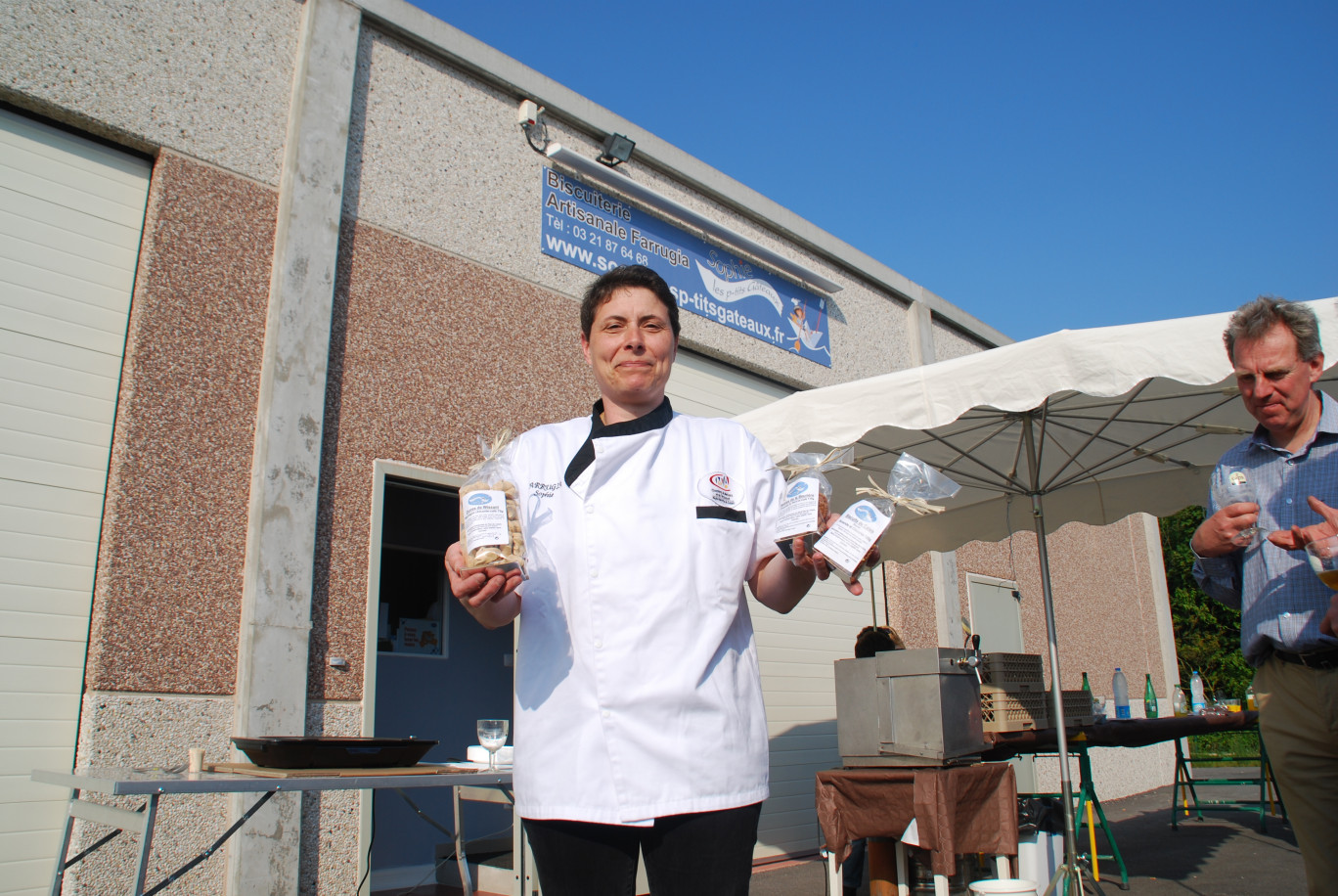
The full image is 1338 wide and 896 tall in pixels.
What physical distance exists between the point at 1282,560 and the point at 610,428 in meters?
2.12

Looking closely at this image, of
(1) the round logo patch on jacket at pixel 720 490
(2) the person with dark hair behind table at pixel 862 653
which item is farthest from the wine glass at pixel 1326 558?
(2) the person with dark hair behind table at pixel 862 653

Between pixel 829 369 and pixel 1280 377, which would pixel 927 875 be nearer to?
pixel 1280 377

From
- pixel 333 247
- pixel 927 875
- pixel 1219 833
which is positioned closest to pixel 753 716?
pixel 927 875

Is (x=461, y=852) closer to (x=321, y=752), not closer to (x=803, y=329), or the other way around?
(x=321, y=752)

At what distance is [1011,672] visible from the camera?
544cm

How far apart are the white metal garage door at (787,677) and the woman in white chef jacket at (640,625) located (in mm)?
5593

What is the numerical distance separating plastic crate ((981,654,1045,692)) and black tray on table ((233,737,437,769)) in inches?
139

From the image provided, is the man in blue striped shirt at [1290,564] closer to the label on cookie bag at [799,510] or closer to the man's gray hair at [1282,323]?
the man's gray hair at [1282,323]

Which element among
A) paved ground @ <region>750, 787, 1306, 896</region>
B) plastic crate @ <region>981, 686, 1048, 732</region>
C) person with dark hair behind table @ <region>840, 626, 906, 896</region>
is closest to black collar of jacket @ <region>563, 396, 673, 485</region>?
plastic crate @ <region>981, 686, 1048, 732</region>

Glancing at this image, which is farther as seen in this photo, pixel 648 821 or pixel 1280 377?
pixel 1280 377

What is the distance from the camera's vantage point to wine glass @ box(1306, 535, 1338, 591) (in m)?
2.18

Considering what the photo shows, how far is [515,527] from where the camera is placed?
1716mm

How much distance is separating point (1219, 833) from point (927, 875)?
5.46 m

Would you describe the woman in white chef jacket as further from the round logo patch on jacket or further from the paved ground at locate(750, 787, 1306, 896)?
the paved ground at locate(750, 787, 1306, 896)
